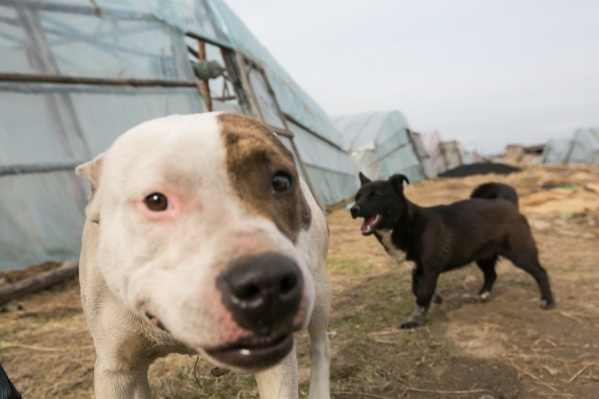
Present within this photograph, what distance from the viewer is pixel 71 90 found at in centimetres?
645

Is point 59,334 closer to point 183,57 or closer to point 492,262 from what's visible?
point 492,262

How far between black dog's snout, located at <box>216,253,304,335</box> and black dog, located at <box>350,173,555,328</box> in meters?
3.26

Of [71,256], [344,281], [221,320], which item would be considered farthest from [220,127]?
[71,256]

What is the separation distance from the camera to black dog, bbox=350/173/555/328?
15.0ft

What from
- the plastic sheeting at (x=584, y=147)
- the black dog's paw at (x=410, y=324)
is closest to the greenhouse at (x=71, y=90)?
the black dog's paw at (x=410, y=324)

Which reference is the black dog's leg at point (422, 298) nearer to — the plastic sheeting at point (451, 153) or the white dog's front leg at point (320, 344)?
the white dog's front leg at point (320, 344)

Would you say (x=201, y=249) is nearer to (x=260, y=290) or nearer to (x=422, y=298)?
(x=260, y=290)

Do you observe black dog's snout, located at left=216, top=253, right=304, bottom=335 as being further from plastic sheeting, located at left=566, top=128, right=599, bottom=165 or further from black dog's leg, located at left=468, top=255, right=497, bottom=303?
plastic sheeting, located at left=566, top=128, right=599, bottom=165

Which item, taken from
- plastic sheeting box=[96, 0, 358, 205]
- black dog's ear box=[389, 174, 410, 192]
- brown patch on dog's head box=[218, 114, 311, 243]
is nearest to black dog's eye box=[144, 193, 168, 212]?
brown patch on dog's head box=[218, 114, 311, 243]

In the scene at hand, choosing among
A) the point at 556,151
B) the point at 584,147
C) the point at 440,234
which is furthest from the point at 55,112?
the point at 556,151

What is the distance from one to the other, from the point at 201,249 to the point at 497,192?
201 inches

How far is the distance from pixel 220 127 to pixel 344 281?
439 cm

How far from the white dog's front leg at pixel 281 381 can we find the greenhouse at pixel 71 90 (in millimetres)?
4613

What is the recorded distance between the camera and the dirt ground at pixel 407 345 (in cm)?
315
